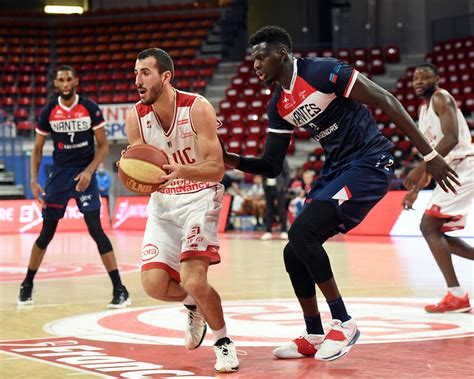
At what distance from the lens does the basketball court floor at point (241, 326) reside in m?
4.79

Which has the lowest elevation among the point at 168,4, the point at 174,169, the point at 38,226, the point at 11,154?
the point at 38,226

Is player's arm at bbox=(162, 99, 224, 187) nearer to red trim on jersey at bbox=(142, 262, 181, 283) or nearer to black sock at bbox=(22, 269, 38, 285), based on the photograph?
red trim on jersey at bbox=(142, 262, 181, 283)

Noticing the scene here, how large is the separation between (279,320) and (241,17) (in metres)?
27.1

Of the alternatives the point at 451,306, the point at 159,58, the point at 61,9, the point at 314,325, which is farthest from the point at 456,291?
the point at 61,9

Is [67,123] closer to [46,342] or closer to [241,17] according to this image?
[46,342]

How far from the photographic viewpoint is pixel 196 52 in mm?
32000

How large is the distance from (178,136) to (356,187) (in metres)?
1.01

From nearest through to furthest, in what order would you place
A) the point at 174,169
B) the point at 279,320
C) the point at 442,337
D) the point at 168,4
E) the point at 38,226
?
1. the point at 174,169
2. the point at 442,337
3. the point at 279,320
4. the point at 38,226
5. the point at 168,4

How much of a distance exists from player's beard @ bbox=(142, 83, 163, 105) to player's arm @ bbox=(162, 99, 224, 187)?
202 mm

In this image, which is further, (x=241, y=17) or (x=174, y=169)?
(x=241, y=17)

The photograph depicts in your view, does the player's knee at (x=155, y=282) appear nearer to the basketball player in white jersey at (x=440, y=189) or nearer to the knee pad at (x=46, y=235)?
the basketball player in white jersey at (x=440, y=189)

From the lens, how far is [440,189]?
725cm

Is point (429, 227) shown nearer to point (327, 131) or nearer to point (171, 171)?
point (327, 131)

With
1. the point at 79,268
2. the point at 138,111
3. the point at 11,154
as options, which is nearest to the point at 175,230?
the point at 138,111
